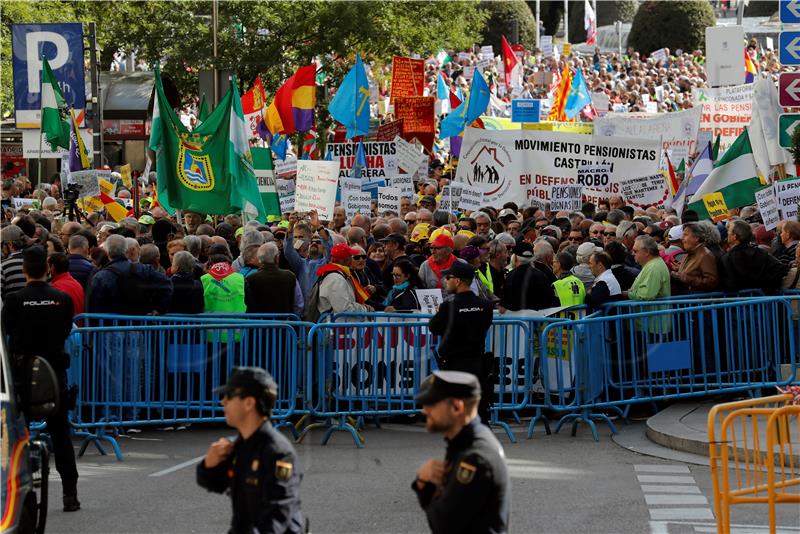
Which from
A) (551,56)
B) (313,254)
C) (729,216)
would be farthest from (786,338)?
(551,56)

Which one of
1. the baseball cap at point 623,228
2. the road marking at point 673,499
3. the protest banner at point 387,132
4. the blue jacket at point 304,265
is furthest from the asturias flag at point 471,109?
the road marking at point 673,499

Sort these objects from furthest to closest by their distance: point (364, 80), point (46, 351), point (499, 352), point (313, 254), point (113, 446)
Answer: point (364, 80)
point (313, 254)
point (499, 352)
point (113, 446)
point (46, 351)

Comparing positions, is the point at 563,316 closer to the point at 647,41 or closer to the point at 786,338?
the point at 786,338

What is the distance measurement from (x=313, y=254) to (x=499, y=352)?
287cm

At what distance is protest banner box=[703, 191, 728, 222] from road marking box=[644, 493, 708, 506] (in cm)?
980

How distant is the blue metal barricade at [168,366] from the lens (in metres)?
11.9

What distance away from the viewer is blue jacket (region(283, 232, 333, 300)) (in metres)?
14.8

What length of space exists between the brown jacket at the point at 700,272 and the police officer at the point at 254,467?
889 cm

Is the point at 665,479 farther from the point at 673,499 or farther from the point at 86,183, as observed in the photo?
the point at 86,183

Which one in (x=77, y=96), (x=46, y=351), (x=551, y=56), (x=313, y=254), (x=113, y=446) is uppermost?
(x=551, y=56)

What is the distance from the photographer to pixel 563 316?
529 inches

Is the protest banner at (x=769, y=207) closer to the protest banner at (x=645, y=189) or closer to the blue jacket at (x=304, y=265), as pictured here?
the protest banner at (x=645, y=189)

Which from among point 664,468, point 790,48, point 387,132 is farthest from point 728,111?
point 664,468

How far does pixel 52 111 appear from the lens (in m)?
21.7
